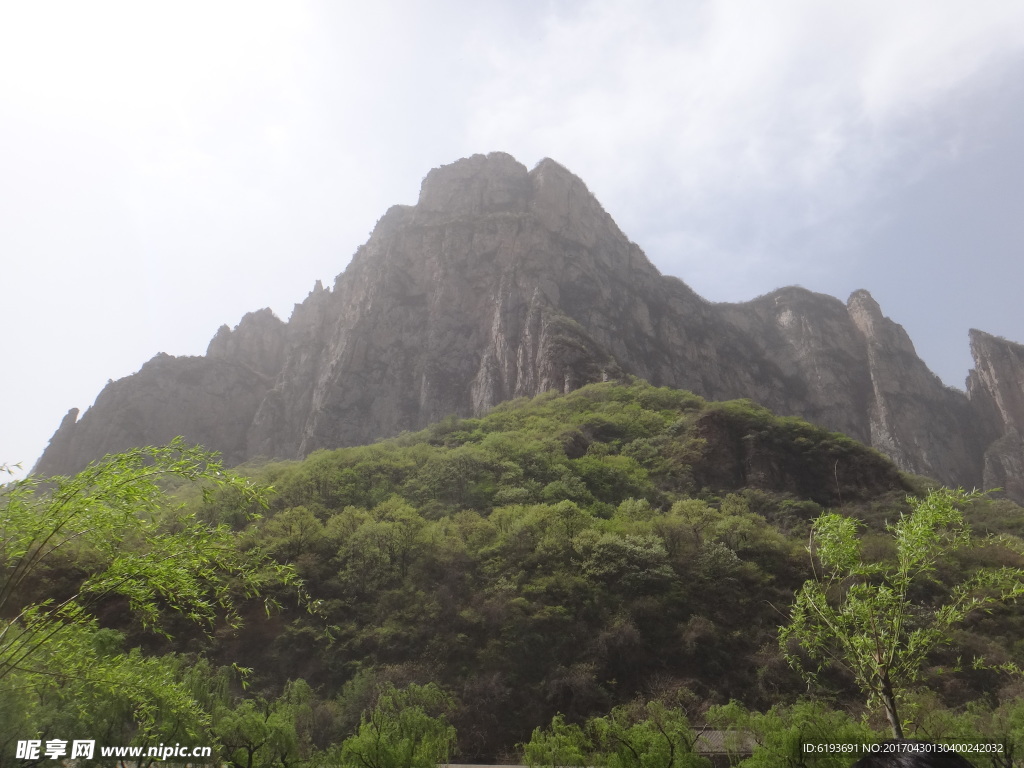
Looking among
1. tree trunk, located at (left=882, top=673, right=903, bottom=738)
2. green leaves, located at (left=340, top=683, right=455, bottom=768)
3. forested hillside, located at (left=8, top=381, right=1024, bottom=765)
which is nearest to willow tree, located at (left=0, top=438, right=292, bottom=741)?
green leaves, located at (left=340, top=683, right=455, bottom=768)

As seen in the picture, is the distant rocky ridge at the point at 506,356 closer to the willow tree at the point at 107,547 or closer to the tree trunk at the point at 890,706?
the tree trunk at the point at 890,706

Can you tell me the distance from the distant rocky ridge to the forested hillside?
34839mm

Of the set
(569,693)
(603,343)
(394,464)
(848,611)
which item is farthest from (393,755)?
(603,343)

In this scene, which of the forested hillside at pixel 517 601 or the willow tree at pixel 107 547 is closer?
the willow tree at pixel 107 547

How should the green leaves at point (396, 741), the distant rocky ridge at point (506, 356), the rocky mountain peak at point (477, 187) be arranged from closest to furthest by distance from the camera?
the green leaves at point (396, 741) < the distant rocky ridge at point (506, 356) < the rocky mountain peak at point (477, 187)

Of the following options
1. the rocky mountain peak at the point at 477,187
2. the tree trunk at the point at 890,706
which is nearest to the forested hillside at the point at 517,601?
the tree trunk at the point at 890,706

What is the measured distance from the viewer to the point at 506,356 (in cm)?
8569

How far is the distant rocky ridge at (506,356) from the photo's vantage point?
87.1 metres

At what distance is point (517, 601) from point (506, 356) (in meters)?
60.1

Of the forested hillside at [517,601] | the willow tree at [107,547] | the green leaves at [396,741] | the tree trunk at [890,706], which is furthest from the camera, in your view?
the forested hillside at [517,601]

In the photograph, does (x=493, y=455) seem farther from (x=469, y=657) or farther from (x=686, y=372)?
(x=686, y=372)

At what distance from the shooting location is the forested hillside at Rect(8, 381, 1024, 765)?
2298cm

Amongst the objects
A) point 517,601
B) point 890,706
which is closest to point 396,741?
point 890,706

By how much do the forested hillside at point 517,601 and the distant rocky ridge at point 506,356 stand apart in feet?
114
